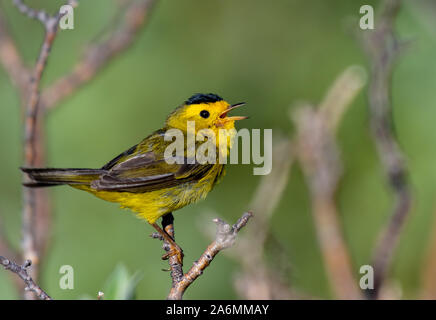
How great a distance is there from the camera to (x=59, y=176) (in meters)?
3.10

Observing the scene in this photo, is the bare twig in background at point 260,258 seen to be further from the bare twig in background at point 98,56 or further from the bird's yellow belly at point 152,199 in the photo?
the bare twig in background at point 98,56

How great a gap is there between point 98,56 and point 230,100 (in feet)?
6.90

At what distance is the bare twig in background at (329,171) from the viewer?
3.55 m

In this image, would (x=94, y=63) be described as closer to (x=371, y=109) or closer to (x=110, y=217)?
(x=371, y=109)

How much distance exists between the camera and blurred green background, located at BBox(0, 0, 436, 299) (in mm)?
5449

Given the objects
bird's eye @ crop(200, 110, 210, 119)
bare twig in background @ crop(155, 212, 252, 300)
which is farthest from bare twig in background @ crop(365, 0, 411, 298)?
bare twig in background @ crop(155, 212, 252, 300)

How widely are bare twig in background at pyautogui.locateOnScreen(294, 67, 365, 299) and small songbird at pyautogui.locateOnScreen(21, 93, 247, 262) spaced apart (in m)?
0.48

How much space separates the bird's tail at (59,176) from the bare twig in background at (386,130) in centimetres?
152

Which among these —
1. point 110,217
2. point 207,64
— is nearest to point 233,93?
point 207,64

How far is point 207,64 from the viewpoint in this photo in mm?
6211

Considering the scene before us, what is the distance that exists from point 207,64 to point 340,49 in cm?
134

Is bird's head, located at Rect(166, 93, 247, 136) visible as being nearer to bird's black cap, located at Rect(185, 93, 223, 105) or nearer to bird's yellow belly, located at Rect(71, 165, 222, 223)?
bird's black cap, located at Rect(185, 93, 223, 105)
